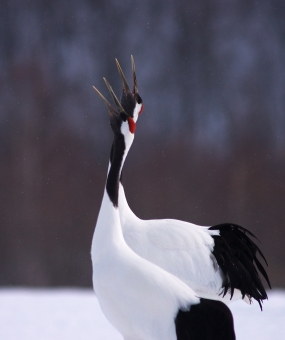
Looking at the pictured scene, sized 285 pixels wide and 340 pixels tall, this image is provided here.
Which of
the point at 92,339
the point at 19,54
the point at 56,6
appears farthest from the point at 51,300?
the point at 56,6

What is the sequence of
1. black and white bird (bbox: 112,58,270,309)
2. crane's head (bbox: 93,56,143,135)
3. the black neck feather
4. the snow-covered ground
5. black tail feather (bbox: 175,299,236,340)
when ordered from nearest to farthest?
1. black tail feather (bbox: 175,299,236,340)
2. the black neck feather
3. crane's head (bbox: 93,56,143,135)
4. black and white bird (bbox: 112,58,270,309)
5. the snow-covered ground

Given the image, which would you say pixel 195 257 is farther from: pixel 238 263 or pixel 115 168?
pixel 115 168

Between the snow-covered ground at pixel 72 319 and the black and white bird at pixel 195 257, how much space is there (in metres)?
0.34

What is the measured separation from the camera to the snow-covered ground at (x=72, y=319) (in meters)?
2.60

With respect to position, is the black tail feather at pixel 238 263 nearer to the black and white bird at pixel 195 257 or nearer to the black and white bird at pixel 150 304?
the black and white bird at pixel 195 257

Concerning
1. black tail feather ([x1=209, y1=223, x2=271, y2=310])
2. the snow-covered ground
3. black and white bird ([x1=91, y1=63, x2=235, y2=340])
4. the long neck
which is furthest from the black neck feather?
the snow-covered ground

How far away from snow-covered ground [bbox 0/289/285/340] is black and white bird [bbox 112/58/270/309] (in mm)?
341

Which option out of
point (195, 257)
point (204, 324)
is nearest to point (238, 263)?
point (195, 257)

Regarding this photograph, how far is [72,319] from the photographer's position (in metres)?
2.89

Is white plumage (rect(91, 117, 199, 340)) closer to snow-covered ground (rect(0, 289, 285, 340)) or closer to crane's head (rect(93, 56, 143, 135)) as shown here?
crane's head (rect(93, 56, 143, 135))

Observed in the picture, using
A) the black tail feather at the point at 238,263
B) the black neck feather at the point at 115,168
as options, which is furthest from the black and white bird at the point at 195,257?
the black neck feather at the point at 115,168

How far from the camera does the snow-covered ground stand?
260 centimetres

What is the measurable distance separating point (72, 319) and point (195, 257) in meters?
0.90

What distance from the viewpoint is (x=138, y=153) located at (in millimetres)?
5125
